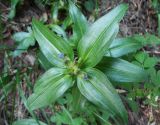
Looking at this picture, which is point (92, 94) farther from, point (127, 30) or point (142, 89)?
point (127, 30)

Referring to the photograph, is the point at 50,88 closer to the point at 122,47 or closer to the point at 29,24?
the point at 122,47

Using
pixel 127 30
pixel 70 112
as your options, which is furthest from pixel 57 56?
pixel 127 30

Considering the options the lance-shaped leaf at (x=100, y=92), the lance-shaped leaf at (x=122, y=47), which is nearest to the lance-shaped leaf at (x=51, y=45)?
the lance-shaped leaf at (x=100, y=92)

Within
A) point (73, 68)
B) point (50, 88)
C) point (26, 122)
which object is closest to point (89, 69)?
point (73, 68)

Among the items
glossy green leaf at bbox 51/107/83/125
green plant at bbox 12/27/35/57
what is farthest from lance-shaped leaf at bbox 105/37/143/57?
green plant at bbox 12/27/35/57

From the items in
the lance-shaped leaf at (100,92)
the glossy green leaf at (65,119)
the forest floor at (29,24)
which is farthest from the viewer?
the forest floor at (29,24)

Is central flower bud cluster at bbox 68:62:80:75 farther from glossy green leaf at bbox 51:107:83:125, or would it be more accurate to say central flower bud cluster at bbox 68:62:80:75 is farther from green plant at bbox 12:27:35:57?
green plant at bbox 12:27:35:57

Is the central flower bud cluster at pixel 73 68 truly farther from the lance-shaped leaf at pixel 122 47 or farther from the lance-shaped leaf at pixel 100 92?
the lance-shaped leaf at pixel 122 47
